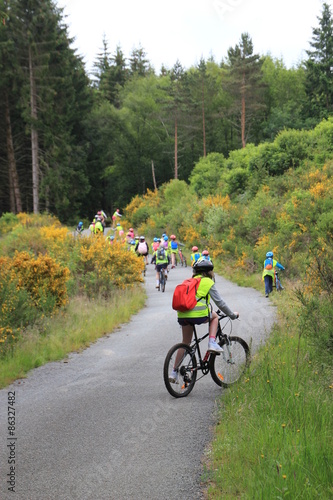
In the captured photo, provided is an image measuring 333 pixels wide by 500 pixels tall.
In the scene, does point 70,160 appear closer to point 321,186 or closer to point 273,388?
point 321,186

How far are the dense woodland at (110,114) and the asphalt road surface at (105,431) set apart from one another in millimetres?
27958

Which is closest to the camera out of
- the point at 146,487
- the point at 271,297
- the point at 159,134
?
the point at 146,487

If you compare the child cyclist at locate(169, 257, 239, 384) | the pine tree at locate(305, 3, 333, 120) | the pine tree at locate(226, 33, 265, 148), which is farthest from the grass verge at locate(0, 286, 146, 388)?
the pine tree at locate(305, 3, 333, 120)

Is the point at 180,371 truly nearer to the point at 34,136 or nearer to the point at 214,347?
the point at 214,347

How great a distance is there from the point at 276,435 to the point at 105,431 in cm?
202

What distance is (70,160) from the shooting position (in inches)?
2143

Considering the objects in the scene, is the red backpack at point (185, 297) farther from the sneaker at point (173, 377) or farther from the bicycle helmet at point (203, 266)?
the sneaker at point (173, 377)

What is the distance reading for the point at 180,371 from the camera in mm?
6480

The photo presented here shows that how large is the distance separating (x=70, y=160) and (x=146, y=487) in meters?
52.8

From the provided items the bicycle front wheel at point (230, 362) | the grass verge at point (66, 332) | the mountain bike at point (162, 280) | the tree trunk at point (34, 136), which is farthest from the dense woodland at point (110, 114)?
the bicycle front wheel at point (230, 362)

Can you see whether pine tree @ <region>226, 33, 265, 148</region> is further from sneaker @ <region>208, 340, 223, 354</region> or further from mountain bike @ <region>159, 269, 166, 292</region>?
sneaker @ <region>208, 340, 223, 354</region>

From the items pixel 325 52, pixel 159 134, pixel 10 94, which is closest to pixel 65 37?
pixel 10 94

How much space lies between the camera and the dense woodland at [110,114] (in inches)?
1801

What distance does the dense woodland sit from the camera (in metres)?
45.8
